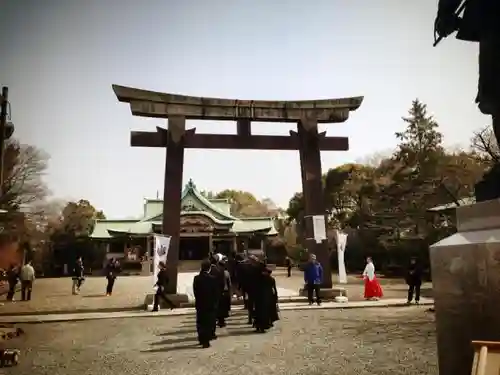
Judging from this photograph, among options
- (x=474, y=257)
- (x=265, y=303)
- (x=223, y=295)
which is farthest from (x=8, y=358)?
(x=474, y=257)

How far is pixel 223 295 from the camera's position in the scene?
9000mm

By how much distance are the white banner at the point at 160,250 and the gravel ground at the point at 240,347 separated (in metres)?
2.22

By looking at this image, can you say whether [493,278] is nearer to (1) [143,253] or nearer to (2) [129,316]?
(2) [129,316]

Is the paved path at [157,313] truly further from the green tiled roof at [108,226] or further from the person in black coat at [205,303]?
the green tiled roof at [108,226]

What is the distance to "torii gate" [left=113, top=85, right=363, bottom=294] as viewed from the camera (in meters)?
12.4

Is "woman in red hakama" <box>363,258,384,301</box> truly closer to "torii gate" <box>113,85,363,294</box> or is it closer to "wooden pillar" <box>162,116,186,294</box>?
"torii gate" <box>113,85,363,294</box>

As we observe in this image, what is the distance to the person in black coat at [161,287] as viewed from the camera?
11430 millimetres

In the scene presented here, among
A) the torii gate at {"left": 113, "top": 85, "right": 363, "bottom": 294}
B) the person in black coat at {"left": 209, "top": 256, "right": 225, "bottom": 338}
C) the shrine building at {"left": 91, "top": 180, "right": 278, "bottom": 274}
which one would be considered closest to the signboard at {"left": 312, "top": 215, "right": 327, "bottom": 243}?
the torii gate at {"left": 113, "top": 85, "right": 363, "bottom": 294}

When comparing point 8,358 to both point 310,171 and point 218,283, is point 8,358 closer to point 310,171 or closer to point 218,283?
point 218,283

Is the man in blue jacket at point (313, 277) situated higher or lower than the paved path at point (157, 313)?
higher

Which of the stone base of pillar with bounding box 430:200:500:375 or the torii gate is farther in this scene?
the torii gate

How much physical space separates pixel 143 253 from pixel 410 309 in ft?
89.6

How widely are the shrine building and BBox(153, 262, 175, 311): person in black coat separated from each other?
2147 centimetres

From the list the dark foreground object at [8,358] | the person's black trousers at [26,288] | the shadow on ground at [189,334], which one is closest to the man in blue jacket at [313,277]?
the shadow on ground at [189,334]
